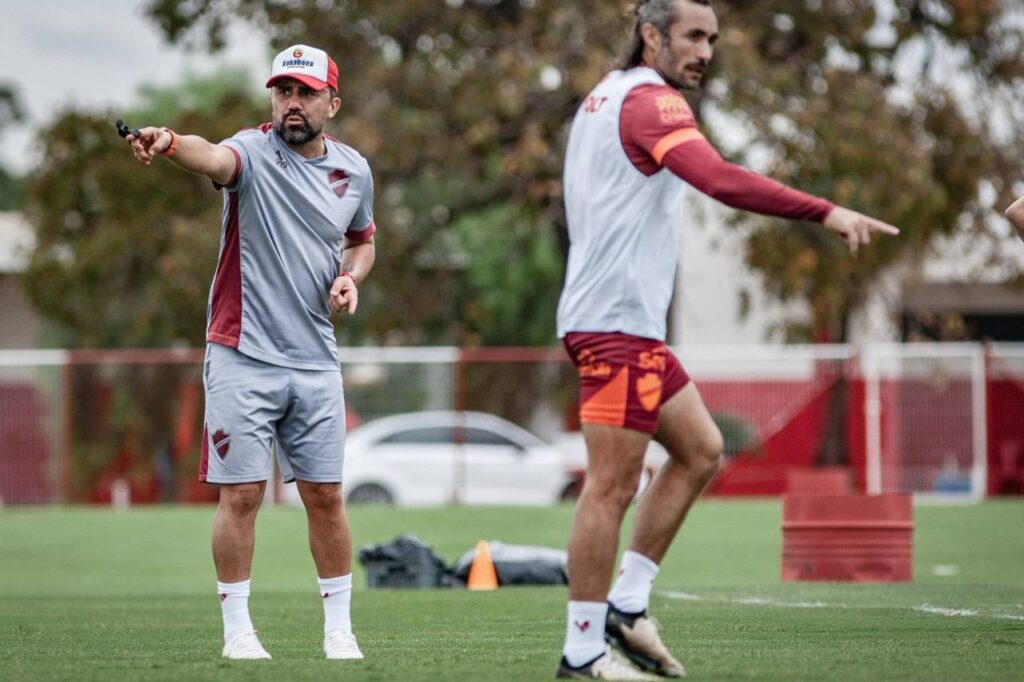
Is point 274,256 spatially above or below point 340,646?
above

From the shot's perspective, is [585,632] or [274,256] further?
[274,256]

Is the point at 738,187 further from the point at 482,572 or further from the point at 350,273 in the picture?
the point at 482,572

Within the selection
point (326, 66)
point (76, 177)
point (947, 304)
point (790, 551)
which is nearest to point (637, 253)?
point (326, 66)

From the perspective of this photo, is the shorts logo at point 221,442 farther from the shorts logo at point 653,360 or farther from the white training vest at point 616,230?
the shorts logo at point 653,360

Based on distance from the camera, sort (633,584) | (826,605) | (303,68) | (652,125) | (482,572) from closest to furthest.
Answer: (652,125) < (633,584) < (303,68) < (826,605) < (482,572)

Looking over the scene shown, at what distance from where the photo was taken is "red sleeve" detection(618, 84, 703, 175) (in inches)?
205

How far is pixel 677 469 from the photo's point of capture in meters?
5.62

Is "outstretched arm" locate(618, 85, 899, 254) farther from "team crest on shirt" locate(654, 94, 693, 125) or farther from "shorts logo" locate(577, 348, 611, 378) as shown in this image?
"shorts logo" locate(577, 348, 611, 378)

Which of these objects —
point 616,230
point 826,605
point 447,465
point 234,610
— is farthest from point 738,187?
point 447,465

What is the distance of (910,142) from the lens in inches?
956

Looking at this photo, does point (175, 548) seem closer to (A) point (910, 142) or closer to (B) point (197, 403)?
(B) point (197, 403)

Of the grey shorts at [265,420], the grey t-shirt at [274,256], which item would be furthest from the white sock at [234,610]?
the grey t-shirt at [274,256]

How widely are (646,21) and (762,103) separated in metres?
18.0

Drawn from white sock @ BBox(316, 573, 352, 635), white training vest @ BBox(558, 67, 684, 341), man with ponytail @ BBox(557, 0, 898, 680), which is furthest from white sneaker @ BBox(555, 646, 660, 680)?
white sock @ BBox(316, 573, 352, 635)
